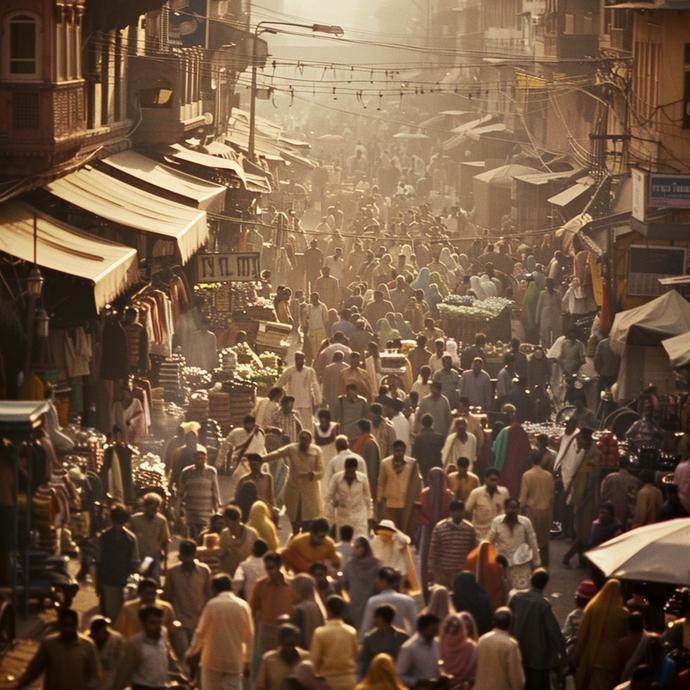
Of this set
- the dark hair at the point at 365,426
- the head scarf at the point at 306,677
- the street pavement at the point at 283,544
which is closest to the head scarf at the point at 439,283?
the street pavement at the point at 283,544

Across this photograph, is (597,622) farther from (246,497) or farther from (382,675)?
(246,497)

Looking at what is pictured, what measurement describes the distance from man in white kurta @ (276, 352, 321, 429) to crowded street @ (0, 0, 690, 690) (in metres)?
0.04

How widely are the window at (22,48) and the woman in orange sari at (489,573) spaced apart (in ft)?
29.4

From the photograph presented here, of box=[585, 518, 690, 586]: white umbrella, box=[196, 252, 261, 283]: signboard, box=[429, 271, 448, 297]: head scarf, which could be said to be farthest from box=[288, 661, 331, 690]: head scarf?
box=[429, 271, 448, 297]: head scarf

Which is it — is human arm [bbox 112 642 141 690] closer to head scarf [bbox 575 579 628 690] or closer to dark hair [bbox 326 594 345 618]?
dark hair [bbox 326 594 345 618]

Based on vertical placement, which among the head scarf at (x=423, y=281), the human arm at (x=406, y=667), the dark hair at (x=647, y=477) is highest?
the human arm at (x=406, y=667)

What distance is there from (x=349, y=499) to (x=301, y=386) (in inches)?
187

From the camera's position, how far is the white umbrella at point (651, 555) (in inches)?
436

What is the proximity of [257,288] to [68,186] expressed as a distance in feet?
28.8

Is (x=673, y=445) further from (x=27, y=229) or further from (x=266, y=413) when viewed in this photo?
(x=27, y=229)

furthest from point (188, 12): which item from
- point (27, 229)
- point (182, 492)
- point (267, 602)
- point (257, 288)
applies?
point (267, 602)

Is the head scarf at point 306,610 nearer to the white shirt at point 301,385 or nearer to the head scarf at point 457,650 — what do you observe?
the head scarf at point 457,650

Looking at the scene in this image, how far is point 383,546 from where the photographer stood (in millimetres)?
12609

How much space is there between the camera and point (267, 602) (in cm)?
1126
